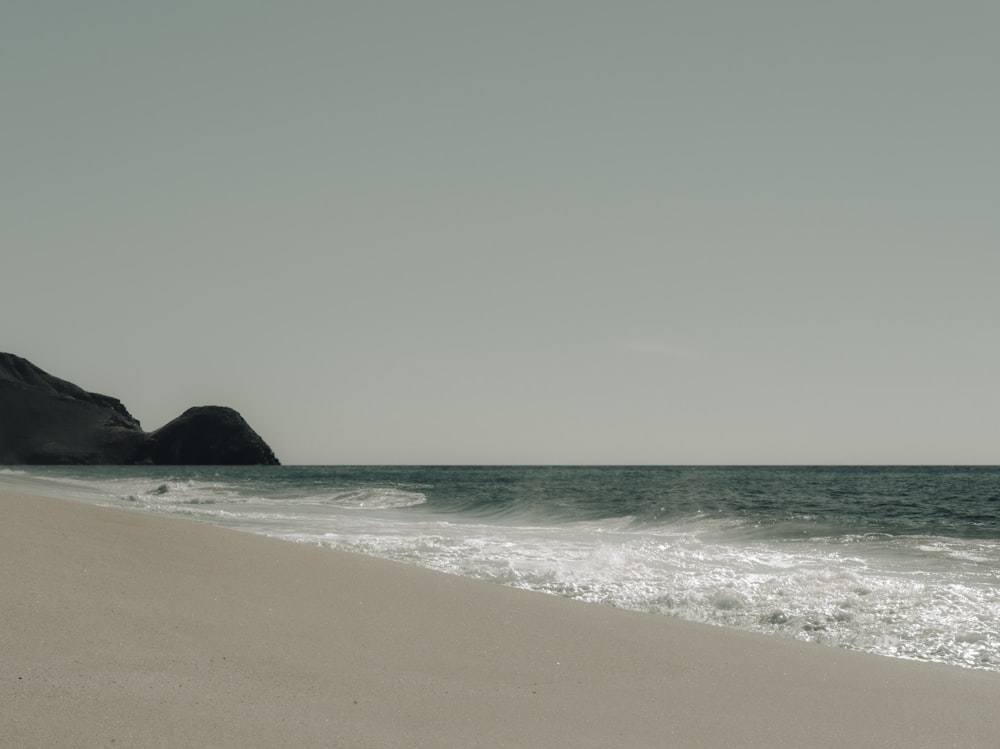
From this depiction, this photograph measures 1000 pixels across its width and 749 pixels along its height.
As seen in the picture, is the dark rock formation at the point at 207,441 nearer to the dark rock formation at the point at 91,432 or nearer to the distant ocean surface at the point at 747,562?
the dark rock formation at the point at 91,432

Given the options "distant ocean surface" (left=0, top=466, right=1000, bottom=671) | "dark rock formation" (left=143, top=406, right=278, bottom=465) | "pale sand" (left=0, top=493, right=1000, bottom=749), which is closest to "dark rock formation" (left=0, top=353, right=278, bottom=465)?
"dark rock formation" (left=143, top=406, right=278, bottom=465)

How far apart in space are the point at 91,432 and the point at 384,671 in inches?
5016

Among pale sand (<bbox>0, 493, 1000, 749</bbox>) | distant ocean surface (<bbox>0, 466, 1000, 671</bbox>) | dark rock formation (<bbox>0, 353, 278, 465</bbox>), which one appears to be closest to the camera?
pale sand (<bbox>0, 493, 1000, 749</bbox>)

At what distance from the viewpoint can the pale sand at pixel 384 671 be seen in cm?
356

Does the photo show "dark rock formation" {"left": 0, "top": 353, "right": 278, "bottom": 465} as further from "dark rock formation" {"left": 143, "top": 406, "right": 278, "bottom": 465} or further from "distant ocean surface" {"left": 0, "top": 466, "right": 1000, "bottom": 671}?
"distant ocean surface" {"left": 0, "top": 466, "right": 1000, "bottom": 671}

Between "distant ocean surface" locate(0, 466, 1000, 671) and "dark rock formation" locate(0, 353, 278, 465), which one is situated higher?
"dark rock formation" locate(0, 353, 278, 465)

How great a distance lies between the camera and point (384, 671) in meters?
4.60

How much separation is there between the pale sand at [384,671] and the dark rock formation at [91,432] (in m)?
118

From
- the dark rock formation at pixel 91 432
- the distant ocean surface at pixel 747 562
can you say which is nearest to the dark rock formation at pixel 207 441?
the dark rock formation at pixel 91 432

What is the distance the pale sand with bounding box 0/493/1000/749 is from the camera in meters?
3.56

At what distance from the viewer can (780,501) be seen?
92.9 feet

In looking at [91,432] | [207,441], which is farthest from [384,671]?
[91,432]

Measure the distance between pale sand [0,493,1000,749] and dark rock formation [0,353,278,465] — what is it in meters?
118

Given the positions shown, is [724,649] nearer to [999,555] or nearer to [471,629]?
[471,629]
